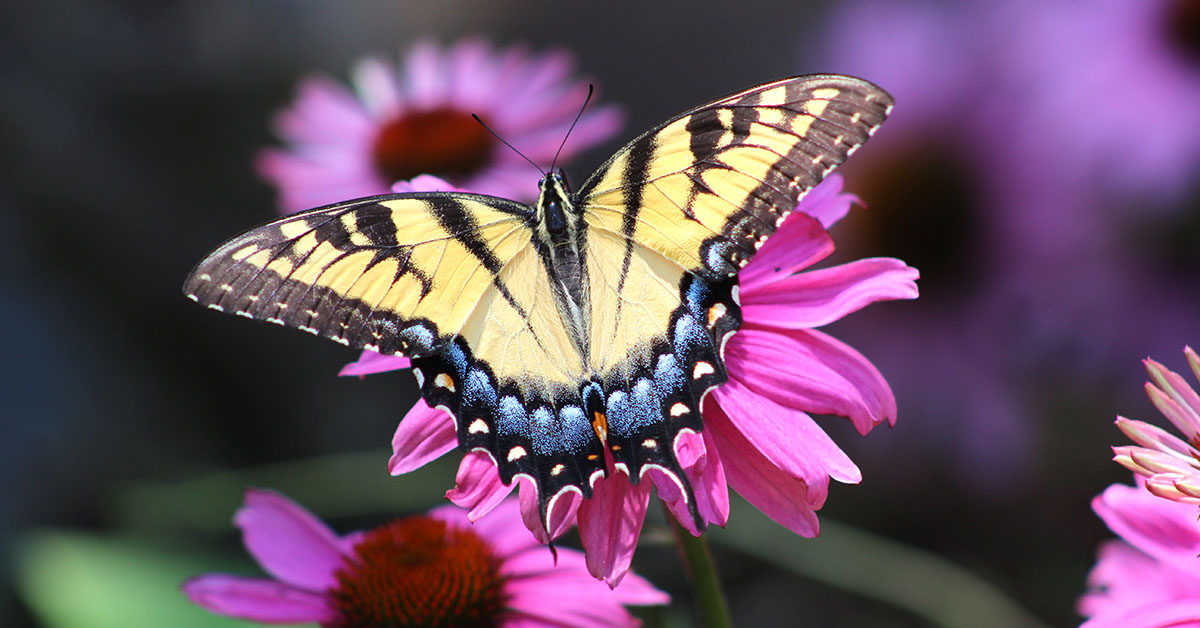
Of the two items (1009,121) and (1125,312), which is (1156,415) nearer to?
(1125,312)

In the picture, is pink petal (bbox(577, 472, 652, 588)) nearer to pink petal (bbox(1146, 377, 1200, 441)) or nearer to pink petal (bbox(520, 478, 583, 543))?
pink petal (bbox(520, 478, 583, 543))

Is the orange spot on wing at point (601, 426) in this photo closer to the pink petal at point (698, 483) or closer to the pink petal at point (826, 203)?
the pink petal at point (698, 483)

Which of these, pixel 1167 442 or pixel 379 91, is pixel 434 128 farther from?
pixel 1167 442

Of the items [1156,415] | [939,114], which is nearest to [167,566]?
[939,114]

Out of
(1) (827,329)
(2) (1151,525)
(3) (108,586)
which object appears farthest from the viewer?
(1) (827,329)

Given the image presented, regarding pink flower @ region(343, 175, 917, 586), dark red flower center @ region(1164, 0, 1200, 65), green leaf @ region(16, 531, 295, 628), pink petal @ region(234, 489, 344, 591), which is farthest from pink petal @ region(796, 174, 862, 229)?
dark red flower center @ region(1164, 0, 1200, 65)

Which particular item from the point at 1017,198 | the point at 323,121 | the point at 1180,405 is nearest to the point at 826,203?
the point at 1180,405
